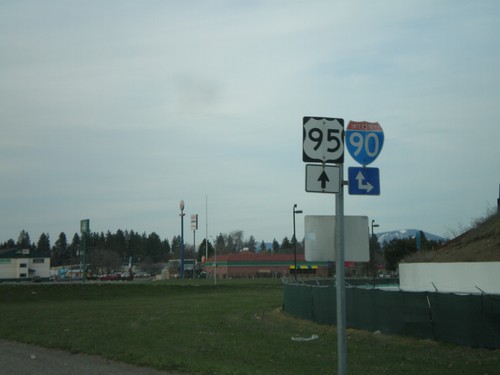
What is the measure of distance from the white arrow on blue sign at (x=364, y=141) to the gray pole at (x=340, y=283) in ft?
1.76

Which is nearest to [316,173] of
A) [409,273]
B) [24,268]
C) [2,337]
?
[2,337]

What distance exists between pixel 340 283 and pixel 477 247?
23.7 metres

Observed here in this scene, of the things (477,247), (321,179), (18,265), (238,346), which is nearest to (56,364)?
(238,346)

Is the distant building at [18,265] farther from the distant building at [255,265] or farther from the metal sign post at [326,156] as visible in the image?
the metal sign post at [326,156]

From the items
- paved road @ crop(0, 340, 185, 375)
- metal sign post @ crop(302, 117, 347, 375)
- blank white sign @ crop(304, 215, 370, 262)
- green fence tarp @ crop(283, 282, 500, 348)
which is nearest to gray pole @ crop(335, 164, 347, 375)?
metal sign post @ crop(302, 117, 347, 375)

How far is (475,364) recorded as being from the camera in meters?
13.0

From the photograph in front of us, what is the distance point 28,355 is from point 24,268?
416ft

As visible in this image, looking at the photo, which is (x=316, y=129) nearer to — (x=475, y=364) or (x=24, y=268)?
(x=475, y=364)

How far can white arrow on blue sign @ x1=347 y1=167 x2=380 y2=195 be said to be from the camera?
764cm

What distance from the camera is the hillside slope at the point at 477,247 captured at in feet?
86.3

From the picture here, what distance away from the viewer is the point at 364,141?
7.97 m

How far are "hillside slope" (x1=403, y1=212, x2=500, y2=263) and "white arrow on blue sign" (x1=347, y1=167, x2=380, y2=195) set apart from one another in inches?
750

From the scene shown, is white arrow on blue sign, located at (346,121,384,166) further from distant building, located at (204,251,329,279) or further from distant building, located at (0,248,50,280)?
distant building, located at (0,248,50,280)

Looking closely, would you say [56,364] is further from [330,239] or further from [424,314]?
[424,314]
